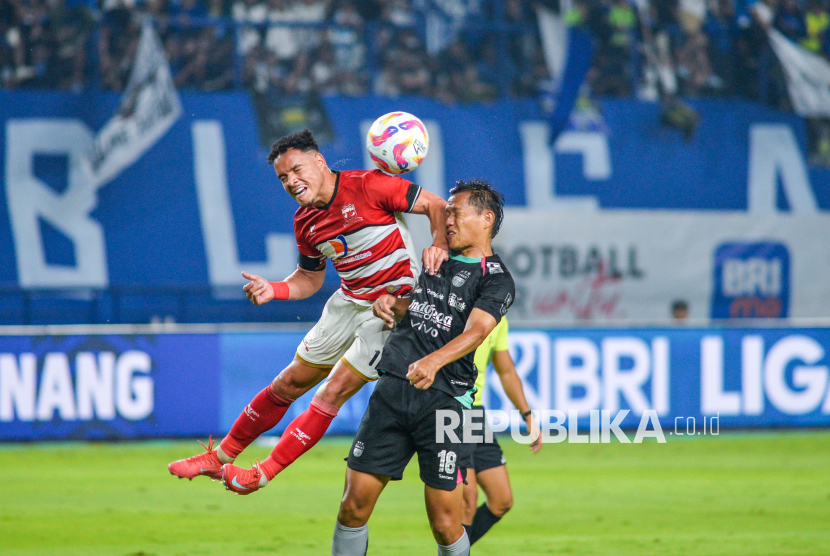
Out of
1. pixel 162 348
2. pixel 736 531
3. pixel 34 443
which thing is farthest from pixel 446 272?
pixel 34 443

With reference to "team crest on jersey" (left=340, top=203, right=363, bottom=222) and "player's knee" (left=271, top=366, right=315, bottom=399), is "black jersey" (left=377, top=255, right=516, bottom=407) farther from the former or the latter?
"player's knee" (left=271, top=366, right=315, bottom=399)

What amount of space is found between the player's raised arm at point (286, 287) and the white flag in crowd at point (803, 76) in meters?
14.3

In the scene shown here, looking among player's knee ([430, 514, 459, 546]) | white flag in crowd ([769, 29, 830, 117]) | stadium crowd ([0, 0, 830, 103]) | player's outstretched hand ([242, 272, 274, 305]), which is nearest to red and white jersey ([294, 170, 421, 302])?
player's outstretched hand ([242, 272, 274, 305])

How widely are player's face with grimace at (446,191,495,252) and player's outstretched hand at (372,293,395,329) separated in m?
0.46

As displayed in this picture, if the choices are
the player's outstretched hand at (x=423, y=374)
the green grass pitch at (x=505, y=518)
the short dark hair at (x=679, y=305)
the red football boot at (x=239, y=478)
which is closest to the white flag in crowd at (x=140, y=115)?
the green grass pitch at (x=505, y=518)

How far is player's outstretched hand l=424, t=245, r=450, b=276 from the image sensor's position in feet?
15.8

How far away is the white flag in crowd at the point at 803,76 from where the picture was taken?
1770cm

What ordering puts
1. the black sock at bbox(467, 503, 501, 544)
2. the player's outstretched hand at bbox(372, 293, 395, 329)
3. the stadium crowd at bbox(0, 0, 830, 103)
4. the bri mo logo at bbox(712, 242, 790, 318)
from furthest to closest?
the bri mo logo at bbox(712, 242, 790, 318)
the stadium crowd at bbox(0, 0, 830, 103)
the black sock at bbox(467, 503, 501, 544)
the player's outstretched hand at bbox(372, 293, 395, 329)

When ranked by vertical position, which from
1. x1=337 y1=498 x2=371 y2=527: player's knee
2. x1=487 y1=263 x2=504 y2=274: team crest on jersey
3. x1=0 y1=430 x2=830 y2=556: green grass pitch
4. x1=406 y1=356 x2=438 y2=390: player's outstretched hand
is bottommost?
x1=0 y1=430 x2=830 y2=556: green grass pitch

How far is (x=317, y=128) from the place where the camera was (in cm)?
1616

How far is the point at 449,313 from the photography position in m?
4.83

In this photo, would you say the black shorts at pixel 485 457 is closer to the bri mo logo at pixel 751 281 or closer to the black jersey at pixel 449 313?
the black jersey at pixel 449 313

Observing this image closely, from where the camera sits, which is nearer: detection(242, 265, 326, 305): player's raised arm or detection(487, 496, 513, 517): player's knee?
detection(242, 265, 326, 305): player's raised arm

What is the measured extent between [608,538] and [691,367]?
18.0ft
